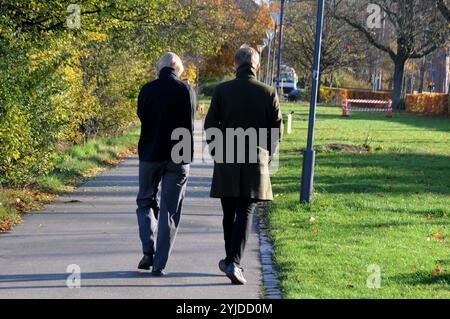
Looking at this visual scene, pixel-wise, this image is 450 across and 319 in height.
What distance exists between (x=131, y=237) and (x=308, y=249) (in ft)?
7.18

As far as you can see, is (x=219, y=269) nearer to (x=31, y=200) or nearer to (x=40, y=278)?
(x=40, y=278)

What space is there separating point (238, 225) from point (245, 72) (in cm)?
140

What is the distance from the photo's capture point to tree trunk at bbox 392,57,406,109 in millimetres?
63434

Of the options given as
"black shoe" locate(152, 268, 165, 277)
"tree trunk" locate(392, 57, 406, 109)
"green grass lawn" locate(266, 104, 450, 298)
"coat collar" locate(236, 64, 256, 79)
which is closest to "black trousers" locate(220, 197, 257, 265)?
"green grass lawn" locate(266, 104, 450, 298)

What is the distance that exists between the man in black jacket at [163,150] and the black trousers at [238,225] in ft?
1.73

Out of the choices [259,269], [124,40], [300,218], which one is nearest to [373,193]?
[300,218]

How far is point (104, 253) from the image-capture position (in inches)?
387

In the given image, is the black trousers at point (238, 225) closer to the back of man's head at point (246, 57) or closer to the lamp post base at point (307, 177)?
the back of man's head at point (246, 57)

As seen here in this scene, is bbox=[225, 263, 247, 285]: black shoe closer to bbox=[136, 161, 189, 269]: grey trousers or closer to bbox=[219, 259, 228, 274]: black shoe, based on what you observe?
bbox=[219, 259, 228, 274]: black shoe

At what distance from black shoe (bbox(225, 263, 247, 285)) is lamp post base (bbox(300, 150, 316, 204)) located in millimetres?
5328

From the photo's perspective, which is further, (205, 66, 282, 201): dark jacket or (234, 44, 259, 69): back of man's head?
(234, 44, 259, 69): back of man's head

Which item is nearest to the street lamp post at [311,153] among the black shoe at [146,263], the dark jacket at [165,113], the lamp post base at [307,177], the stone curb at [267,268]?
the lamp post base at [307,177]

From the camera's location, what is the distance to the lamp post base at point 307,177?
44.5 feet

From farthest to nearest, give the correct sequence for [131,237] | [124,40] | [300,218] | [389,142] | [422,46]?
[422,46] → [389,142] → [124,40] → [300,218] → [131,237]
